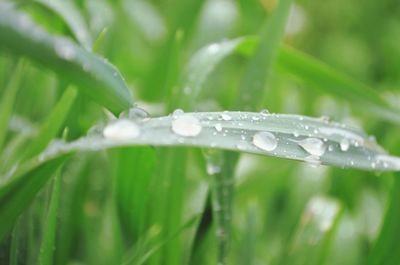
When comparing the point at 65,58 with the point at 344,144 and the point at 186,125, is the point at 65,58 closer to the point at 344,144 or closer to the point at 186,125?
the point at 186,125

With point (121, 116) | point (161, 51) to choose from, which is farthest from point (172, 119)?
point (161, 51)

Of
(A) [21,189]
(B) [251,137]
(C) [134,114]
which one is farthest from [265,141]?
(A) [21,189]

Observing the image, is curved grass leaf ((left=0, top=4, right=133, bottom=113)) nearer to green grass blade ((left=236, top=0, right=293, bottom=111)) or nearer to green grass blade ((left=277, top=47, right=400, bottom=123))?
green grass blade ((left=236, top=0, right=293, bottom=111))

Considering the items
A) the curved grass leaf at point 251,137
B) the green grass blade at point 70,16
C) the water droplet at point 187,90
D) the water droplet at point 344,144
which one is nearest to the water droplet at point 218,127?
the curved grass leaf at point 251,137

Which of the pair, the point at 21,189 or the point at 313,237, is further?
the point at 313,237

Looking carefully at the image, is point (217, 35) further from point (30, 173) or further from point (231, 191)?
point (30, 173)

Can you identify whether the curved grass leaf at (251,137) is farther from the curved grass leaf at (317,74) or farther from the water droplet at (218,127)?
the curved grass leaf at (317,74)
